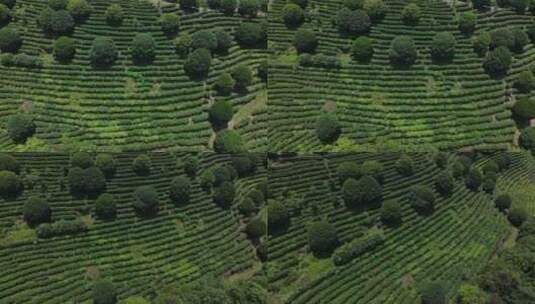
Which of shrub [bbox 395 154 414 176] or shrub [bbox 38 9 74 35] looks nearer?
shrub [bbox 395 154 414 176]

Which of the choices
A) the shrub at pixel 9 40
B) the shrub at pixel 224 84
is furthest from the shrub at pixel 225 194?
the shrub at pixel 9 40

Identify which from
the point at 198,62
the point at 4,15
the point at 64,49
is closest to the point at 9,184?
the point at 64,49

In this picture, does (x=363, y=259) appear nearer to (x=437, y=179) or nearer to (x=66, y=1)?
(x=437, y=179)

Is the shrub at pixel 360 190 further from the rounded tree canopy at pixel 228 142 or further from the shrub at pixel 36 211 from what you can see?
the shrub at pixel 36 211

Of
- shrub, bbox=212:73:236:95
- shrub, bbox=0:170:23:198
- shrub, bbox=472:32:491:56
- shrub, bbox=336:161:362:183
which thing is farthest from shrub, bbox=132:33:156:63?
shrub, bbox=472:32:491:56

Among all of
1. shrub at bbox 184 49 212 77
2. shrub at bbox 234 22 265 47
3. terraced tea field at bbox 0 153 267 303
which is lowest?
terraced tea field at bbox 0 153 267 303

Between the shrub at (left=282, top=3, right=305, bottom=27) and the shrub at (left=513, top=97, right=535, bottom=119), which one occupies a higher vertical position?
the shrub at (left=282, top=3, right=305, bottom=27)

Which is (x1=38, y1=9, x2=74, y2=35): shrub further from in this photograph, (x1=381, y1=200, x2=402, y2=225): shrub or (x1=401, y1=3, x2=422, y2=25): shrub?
(x1=381, y1=200, x2=402, y2=225): shrub
